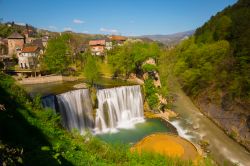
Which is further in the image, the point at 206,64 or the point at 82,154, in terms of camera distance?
the point at 206,64

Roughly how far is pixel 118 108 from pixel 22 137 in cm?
2526

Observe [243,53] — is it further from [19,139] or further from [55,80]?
[19,139]

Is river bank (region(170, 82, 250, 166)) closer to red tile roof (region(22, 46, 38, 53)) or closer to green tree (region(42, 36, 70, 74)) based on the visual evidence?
green tree (region(42, 36, 70, 74))

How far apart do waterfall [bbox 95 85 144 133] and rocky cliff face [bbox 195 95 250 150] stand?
11549 mm

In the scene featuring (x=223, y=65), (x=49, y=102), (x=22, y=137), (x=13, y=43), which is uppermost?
(x=13, y=43)

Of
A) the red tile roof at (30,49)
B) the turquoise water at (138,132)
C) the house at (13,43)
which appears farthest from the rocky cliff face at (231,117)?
the house at (13,43)

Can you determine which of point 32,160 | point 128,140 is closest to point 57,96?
point 128,140

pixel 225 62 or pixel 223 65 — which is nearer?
pixel 225 62

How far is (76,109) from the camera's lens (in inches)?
1312

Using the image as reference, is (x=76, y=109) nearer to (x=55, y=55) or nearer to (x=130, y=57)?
(x=55, y=55)

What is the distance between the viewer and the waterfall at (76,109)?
31961 millimetres

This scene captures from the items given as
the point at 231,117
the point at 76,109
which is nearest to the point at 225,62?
the point at 231,117

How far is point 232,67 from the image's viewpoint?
41844mm

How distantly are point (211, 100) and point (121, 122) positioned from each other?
16.4 m
